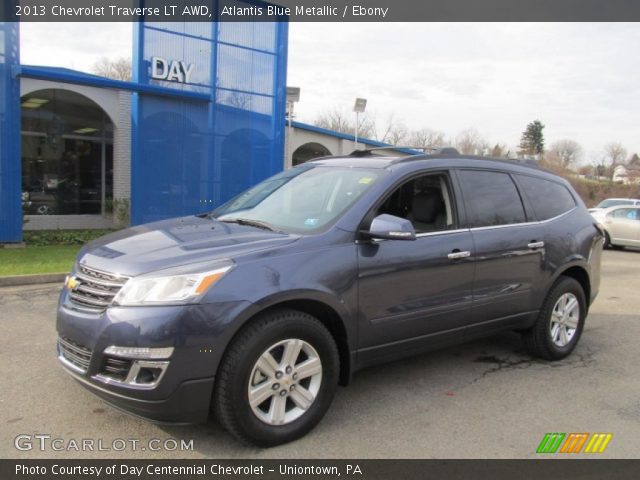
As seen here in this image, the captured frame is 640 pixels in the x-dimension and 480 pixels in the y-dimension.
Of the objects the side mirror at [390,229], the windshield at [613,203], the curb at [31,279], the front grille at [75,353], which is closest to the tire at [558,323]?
the side mirror at [390,229]

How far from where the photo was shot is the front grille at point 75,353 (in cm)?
307

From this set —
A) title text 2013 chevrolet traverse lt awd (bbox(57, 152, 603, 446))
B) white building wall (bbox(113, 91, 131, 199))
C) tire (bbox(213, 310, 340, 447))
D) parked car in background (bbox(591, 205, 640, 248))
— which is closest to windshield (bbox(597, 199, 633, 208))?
parked car in background (bbox(591, 205, 640, 248))

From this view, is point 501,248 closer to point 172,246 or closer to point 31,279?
point 172,246

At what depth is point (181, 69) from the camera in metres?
13.9

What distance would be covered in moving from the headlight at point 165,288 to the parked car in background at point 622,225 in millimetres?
16877

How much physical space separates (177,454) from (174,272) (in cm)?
108

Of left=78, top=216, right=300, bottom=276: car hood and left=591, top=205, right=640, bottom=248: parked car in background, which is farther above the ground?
left=78, top=216, right=300, bottom=276: car hood

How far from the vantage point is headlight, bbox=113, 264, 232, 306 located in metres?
2.93

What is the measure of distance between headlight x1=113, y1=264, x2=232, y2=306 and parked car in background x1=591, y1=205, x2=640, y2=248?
1688 centimetres

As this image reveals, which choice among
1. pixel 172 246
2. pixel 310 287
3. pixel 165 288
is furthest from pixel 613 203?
pixel 165 288

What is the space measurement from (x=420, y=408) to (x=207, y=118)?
40.1 ft

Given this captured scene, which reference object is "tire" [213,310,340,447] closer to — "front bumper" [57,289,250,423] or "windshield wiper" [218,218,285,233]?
"front bumper" [57,289,250,423]
